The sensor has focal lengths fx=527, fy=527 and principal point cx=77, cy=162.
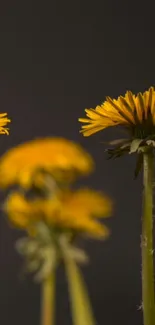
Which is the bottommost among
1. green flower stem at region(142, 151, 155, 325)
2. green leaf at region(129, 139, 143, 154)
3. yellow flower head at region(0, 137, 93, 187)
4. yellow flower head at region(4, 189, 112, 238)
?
green flower stem at region(142, 151, 155, 325)

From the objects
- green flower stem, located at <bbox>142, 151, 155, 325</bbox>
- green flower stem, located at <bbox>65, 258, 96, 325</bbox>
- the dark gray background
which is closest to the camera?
green flower stem, located at <bbox>65, 258, 96, 325</bbox>

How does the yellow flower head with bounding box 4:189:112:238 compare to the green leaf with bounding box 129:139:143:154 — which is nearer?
the yellow flower head with bounding box 4:189:112:238

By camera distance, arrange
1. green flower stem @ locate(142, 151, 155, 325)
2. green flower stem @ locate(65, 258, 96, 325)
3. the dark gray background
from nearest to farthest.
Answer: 1. green flower stem @ locate(65, 258, 96, 325)
2. green flower stem @ locate(142, 151, 155, 325)
3. the dark gray background

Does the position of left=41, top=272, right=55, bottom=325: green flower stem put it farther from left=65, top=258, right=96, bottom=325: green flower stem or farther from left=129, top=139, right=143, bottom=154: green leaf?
left=129, top=139, right=143, bottom=154: green leaf

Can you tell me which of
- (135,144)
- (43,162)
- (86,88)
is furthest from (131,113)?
(86,88)

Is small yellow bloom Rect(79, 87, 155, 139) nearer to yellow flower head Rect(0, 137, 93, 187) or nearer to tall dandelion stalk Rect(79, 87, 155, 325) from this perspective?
tall dandelion stalk Rect(79, 87, 155, 325)

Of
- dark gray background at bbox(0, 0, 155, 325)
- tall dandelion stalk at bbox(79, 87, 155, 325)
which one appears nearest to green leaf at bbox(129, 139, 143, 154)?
tall dandelion stalk at bbox(79, 87, 155, 325)

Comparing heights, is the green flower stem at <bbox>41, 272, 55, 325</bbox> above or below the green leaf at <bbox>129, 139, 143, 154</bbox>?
below
